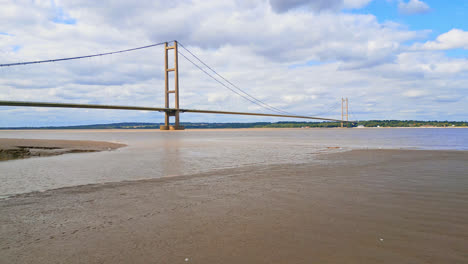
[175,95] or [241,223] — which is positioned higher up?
[175,95]

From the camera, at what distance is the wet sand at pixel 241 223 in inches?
88.0

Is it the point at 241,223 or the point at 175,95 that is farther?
the point at 175,95

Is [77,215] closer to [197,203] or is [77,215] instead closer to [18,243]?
[18,243]

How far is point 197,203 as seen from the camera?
3.83 metres

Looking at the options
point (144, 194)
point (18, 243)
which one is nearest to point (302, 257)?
point (18, 243)

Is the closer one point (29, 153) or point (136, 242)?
point (136, 242)

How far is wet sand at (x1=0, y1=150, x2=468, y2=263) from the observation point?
2236 mm

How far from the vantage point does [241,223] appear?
9.78 ft

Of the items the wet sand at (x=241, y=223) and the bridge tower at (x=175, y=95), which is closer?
the wet sand at (x=241, y=223)

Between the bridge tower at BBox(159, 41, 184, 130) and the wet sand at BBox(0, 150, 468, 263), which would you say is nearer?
the wet sand at BBox(0, 150, 468, 263)

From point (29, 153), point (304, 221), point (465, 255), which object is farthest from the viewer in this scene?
point (29, 153)

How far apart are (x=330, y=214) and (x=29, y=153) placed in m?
11.5

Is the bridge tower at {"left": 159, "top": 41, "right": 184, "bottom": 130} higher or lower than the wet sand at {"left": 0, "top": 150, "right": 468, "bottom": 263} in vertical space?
higher

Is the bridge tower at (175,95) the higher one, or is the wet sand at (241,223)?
→ the bridge tower at (175,95)
